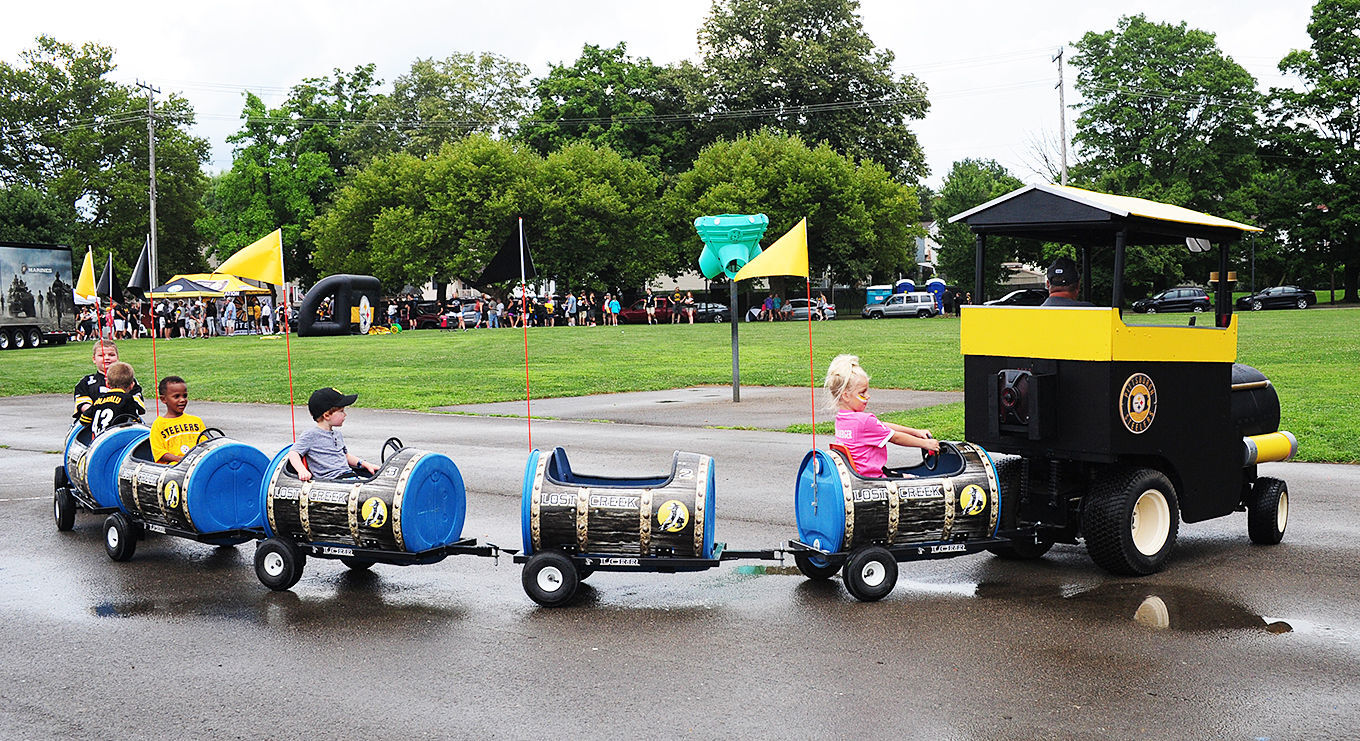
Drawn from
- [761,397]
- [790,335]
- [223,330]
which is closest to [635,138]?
[223,330]

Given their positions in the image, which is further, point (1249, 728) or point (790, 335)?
point (790, 335)

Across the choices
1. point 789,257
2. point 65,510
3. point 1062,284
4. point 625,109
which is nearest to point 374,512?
point 789,257

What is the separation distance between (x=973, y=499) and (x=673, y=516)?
188 cm

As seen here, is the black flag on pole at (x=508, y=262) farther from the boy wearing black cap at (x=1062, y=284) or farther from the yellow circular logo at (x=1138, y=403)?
the yellow circular logo at (x=1138, y=403)

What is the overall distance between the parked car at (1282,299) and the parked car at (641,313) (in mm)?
33173

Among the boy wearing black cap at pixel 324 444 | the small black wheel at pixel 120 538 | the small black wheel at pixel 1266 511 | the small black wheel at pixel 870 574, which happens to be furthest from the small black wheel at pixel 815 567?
the small black wheel at pixel 120 538

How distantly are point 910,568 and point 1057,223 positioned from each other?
2524 mm

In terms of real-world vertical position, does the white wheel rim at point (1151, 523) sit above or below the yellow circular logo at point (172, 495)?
below

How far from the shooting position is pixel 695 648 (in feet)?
20.3

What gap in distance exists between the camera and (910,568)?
26.2 ft

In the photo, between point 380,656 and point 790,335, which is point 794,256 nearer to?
point 380,656

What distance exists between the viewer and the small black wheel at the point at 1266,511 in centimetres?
841

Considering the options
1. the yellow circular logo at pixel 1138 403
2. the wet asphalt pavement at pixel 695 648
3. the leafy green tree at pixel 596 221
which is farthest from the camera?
the leafy green tree at pixel 596 221

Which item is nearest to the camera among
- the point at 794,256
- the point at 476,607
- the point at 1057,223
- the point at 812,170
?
the point at 476,607
